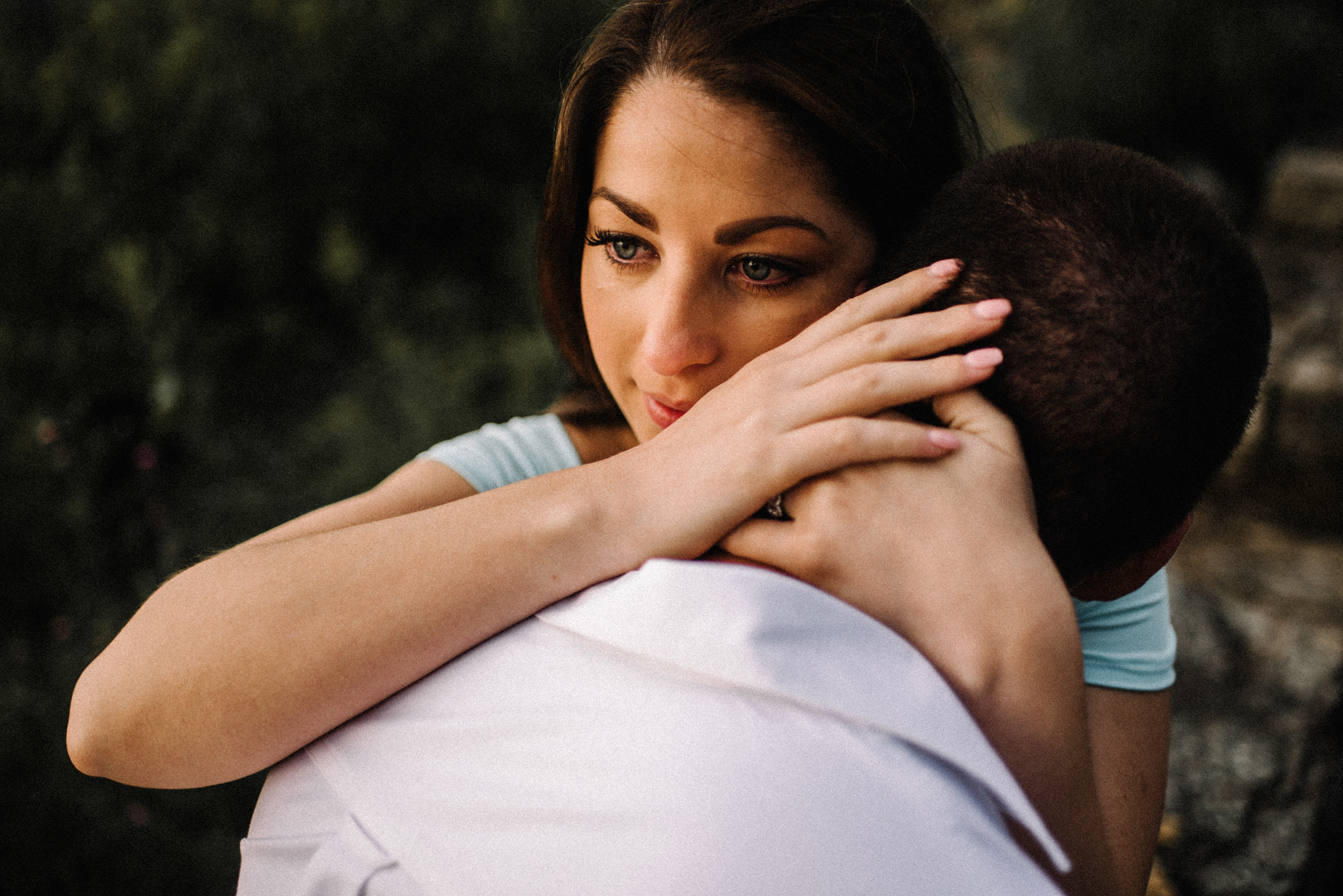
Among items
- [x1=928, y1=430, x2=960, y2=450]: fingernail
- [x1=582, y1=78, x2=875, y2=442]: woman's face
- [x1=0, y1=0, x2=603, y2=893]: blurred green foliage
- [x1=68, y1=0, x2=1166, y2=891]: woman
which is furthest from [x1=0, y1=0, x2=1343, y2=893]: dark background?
[x1=928, y1=430, x2=960, y2=450]: fingernail

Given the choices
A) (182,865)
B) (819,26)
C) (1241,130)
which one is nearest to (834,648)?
(819,26)

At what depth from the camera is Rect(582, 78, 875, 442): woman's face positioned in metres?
1.46

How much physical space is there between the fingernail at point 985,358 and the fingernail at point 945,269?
5.5 inches

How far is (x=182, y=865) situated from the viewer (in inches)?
93.4

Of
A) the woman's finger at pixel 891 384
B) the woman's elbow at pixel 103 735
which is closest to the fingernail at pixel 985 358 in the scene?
the woman's finger at pixel 891 384

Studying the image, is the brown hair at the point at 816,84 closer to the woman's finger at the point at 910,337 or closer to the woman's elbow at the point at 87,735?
the woman's finger at the point at 910,337

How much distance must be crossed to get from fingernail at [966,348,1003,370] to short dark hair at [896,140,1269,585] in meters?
0.03

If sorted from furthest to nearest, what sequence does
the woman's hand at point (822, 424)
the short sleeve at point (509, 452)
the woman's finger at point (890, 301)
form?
1. the short sleeve at point (509, 452)
2. the woman's finger at point (890, 301)
3. the woman's hand at point (822, 424)

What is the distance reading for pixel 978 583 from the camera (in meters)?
1.10

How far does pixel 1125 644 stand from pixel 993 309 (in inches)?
30.8

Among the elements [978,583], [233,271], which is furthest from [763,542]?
[233,271]

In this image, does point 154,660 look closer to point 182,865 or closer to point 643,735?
point 643,735

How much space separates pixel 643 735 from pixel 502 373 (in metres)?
3.16

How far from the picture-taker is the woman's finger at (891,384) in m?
1.20
